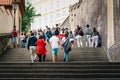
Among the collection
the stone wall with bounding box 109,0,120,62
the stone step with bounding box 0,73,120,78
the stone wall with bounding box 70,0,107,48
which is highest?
the stone wall with bounding box 70,0,107,48

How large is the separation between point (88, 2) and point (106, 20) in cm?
1098

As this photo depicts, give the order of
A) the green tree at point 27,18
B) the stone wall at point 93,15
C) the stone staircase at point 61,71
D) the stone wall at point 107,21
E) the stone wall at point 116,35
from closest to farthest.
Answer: the stone staircase at point 61,71
the stone wall at point 116,35
the stone wall at point 107,21
the stone wall at point 93,15
the green tree at point 27,18

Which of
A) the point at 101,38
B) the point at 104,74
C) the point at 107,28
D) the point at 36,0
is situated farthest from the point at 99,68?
the point at 36,0

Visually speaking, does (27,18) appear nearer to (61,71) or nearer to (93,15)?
(93,15)

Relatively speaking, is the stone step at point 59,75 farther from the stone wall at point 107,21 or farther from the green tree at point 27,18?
the green tree at point 27,18

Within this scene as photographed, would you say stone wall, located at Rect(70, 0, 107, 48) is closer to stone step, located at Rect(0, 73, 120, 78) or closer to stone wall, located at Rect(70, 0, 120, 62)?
stone wall, located at Rect(70, 0, 120, 62)

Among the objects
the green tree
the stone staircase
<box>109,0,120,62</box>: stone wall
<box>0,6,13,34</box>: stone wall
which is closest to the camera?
the stone staircase

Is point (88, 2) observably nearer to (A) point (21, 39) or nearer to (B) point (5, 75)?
(A) point (21, 39)

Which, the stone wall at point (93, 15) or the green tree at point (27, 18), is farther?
the green tree at point (27, 18)

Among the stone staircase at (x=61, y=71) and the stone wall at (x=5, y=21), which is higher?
the stone wall at (x=5, y=21)

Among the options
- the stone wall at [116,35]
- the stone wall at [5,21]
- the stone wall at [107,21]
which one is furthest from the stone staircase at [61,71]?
the stone wall at [5,21]

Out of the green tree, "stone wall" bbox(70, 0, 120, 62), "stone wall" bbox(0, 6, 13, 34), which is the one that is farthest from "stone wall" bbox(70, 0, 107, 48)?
the green tree

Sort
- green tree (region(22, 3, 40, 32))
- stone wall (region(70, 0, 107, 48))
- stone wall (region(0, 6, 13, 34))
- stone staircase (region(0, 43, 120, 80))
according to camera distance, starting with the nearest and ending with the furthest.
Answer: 1. stone staircase (region(0, 43, 120, 80))
2. stone wall (region(70, 0, 107, 48))
3. stone wall (region(0, 6, 13, 34))
4. green tree (region(22, 3, 40, 32))

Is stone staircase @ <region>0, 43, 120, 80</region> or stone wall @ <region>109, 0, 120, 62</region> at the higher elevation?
stone wall @ <region>109, 0, 120, 62</region>
